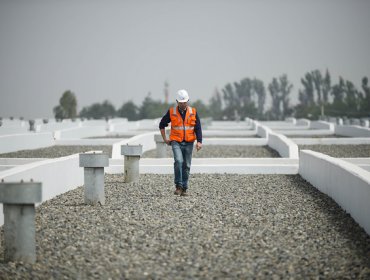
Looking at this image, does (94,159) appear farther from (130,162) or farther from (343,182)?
(343,182)

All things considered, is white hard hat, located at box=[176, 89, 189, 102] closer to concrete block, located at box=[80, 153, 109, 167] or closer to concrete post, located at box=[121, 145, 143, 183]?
concrete block, located at box=[80, 153, 109, 167]

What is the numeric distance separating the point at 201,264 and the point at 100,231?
7.79 feet

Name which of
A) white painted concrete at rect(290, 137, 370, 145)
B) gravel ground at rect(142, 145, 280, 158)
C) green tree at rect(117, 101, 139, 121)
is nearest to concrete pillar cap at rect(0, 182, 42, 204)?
gravel ground at rect(142, 145, 280, 158)

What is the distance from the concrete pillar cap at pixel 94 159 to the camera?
12117mm

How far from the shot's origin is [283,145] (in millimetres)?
25516

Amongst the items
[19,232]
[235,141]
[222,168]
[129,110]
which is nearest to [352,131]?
[235,141]

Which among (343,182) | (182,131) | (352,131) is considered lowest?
(352,131)

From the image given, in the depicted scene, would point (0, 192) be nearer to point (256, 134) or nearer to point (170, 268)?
point (170, 268)

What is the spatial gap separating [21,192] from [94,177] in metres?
4.66

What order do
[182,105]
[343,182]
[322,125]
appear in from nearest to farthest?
[343,182] < [182,105] < [322,125]

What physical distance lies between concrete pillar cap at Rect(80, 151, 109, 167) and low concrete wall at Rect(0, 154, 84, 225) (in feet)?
2.96

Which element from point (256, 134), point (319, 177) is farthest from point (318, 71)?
point (319, 177)

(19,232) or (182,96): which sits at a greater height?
(182,96)

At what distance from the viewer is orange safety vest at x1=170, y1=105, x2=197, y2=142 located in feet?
42.1
